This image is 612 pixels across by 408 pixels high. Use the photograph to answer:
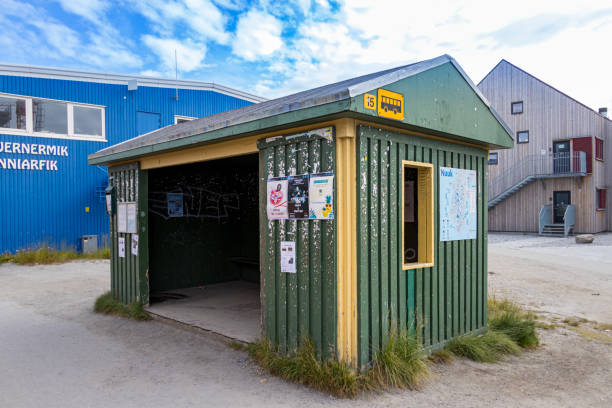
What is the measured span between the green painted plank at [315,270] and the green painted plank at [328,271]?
0.04 metres

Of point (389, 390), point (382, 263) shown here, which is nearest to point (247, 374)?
point (389, 390)

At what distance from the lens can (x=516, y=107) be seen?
83.0ft

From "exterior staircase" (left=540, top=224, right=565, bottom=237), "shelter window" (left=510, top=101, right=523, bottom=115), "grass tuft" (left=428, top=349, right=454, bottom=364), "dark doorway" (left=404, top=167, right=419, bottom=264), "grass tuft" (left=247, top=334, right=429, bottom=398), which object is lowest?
"grass tuft" (left=428, top=349, right=454, bottom=364)

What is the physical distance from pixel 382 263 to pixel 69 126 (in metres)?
14.7

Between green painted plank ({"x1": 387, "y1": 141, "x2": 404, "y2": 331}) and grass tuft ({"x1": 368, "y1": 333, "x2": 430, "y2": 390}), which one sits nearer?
grass tuft ({"x1": 368, "y1": 333, "x2": 430, "y2": 390})

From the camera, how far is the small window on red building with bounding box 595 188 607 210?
23356 mm

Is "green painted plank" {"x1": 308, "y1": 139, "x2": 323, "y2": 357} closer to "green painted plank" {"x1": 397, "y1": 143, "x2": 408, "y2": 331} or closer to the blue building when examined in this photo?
"green painted plank" {"x1": 397, "y1": 143, "x2": 408, "y2": 331}

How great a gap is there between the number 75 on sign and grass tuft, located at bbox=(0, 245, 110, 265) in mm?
13276

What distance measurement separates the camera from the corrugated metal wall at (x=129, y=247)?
7.29 metres

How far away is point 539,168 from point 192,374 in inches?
946

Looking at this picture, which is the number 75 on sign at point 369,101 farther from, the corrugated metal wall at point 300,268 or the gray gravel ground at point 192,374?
the gray gravel ground at point 192,374

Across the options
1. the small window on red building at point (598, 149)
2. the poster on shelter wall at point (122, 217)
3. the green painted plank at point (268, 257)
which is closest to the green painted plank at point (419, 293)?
the green painted plank at point (268, 257)

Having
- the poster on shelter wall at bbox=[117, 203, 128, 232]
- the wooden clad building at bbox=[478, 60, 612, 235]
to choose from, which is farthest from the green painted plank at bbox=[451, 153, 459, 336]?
the wooden clad building at bbox=[478, 60, 612, 235]

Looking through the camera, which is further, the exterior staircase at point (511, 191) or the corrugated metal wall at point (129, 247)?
the exterior staircase at point (511, 191)
